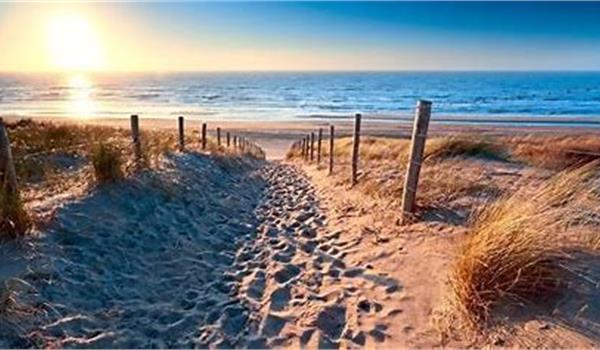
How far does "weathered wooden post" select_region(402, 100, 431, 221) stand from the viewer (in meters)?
5.56

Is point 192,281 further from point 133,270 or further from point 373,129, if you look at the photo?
point 373,129

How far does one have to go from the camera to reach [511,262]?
3518 millimetres

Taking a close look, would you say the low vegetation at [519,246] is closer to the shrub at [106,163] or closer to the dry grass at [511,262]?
the dry grass at [511,262]

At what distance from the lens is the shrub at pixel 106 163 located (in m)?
6.42

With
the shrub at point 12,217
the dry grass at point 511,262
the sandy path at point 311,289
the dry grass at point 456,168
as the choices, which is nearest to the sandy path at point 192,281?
the sandy path at point 311,289

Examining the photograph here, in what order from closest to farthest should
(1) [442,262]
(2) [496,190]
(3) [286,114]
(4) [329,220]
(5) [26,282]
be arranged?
(5) [26,282] → (1) [442,262] → (2) [496,190] → (4) [329,220] → (3) [286,114]

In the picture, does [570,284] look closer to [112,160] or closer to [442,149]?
[112,160]

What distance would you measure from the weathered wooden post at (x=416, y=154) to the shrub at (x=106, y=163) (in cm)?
394

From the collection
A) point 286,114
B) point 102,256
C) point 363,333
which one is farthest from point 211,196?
point 286,114

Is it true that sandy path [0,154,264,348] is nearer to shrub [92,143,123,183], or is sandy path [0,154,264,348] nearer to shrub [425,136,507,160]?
shrub [92,143,123,183]

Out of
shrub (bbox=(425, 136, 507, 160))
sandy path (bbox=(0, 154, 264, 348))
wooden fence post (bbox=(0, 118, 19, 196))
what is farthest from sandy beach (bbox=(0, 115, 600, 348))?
shrub (bbox=(425, 136, 507, 160))

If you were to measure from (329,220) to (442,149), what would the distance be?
5.30 metres

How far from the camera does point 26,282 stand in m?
3.77

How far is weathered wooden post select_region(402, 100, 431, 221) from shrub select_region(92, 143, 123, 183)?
3.94 m
